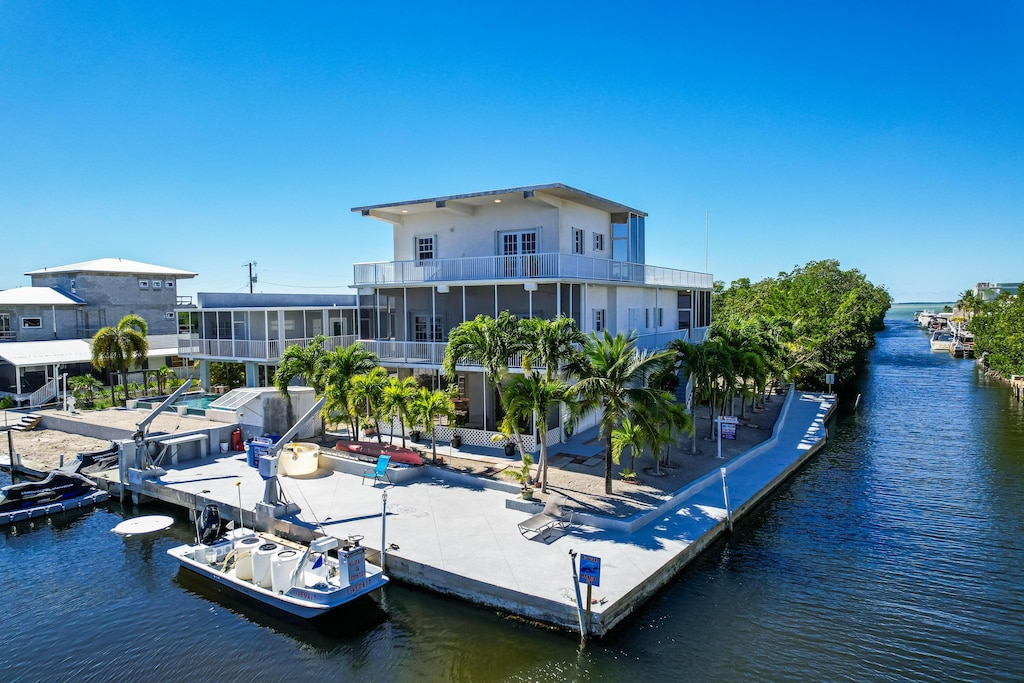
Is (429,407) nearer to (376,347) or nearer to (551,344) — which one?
(551,344)

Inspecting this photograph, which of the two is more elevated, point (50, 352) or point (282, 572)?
point (50, 352)

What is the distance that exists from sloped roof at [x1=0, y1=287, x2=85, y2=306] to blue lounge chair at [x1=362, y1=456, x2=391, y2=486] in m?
29.5

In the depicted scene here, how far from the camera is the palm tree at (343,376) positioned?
21844mm

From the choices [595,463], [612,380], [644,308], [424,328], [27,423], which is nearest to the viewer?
[612,380]

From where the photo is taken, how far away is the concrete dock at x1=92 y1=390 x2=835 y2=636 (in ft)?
40.9

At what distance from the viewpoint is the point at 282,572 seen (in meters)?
13.0

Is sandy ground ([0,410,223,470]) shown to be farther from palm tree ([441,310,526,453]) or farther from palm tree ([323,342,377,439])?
palm tree ([441,310,526,453])

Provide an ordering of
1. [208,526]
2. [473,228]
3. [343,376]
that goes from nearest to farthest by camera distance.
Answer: [208,526]
[343,376]
[473,228]

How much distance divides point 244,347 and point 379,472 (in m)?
15.9

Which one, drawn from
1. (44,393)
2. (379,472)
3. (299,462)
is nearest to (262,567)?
(379,472)

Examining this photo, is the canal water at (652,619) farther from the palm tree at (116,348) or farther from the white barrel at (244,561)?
the palm tree at (116,348)

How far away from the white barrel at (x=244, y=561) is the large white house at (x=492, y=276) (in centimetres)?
1034

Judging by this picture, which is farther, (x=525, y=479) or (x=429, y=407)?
(x=429, y=407)

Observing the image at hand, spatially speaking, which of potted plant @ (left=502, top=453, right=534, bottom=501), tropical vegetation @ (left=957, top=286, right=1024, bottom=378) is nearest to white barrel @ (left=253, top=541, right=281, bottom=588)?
potted plant @ (left=502, top=453, right=534, bottom=501)
